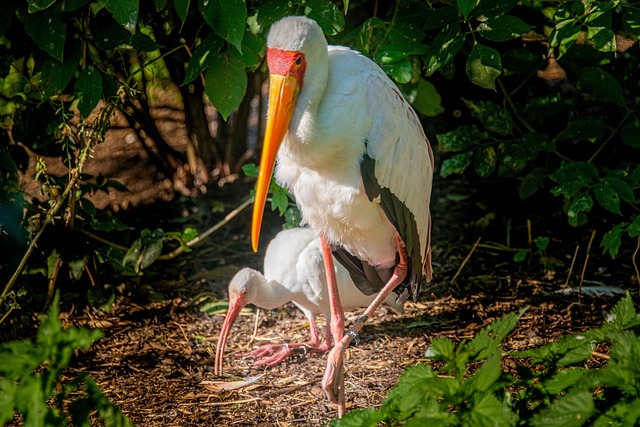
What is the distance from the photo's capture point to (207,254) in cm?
502

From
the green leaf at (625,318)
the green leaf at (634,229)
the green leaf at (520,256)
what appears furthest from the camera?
the green leaf at (520,256)

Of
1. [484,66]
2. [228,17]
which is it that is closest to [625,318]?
[484,66]

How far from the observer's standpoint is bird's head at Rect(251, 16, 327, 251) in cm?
296

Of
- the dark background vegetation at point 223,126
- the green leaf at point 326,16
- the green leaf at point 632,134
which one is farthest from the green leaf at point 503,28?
the green leaf at point 632,134

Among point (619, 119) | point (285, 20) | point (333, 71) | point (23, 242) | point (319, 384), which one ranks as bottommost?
point (319, 384)

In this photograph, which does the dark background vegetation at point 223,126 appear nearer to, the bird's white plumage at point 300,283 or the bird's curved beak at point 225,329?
the bird's white plumage at point 300,283

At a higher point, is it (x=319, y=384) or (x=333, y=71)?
(x=333, y=71)

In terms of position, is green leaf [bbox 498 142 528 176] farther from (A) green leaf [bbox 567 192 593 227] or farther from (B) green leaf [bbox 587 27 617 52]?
(B) green leaf [bbox 587 27 617 52]

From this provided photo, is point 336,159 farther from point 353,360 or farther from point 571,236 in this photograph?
point 571,236

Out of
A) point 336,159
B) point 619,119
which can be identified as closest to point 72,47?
point 336,159

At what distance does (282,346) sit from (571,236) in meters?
2.01

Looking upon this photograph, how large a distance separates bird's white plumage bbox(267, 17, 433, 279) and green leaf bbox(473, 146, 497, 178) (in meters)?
1.08

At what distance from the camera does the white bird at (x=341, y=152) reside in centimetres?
304

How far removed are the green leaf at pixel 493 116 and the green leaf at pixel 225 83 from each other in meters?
1.67
